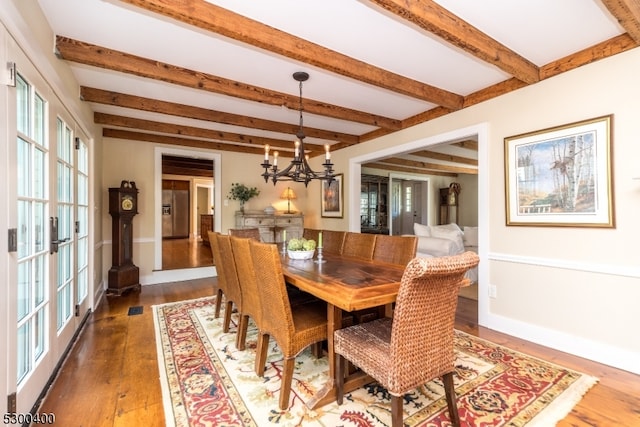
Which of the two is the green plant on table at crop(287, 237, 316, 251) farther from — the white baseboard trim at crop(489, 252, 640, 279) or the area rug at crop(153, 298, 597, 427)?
the white baseboard trim at crop(489, 252, 640, 279)

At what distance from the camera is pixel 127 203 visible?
161 inches

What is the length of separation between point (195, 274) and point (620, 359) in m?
5.27

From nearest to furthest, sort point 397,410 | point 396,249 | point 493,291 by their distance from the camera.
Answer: point 397,410
point 396,249
point 493,291

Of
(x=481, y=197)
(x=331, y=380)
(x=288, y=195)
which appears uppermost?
(x=288, y=195)

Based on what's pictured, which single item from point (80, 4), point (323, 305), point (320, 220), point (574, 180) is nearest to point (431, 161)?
point (320, 220)

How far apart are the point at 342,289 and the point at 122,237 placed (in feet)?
12.7

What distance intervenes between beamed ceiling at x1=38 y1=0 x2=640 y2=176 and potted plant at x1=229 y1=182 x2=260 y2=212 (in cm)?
196

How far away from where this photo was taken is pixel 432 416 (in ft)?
5.16

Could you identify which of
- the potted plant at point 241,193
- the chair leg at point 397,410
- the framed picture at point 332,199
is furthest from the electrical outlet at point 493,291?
the potted plant at point 241,193

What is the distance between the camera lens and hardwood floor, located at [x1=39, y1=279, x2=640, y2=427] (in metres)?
1.56

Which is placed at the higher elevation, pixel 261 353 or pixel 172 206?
pixel 172 206

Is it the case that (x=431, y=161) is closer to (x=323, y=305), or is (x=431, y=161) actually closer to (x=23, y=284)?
(x=323, y=305)

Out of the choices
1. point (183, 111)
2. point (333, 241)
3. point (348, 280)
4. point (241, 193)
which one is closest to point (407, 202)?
point (241, 193)

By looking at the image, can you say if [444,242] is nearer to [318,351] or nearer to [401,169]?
[318,351]
